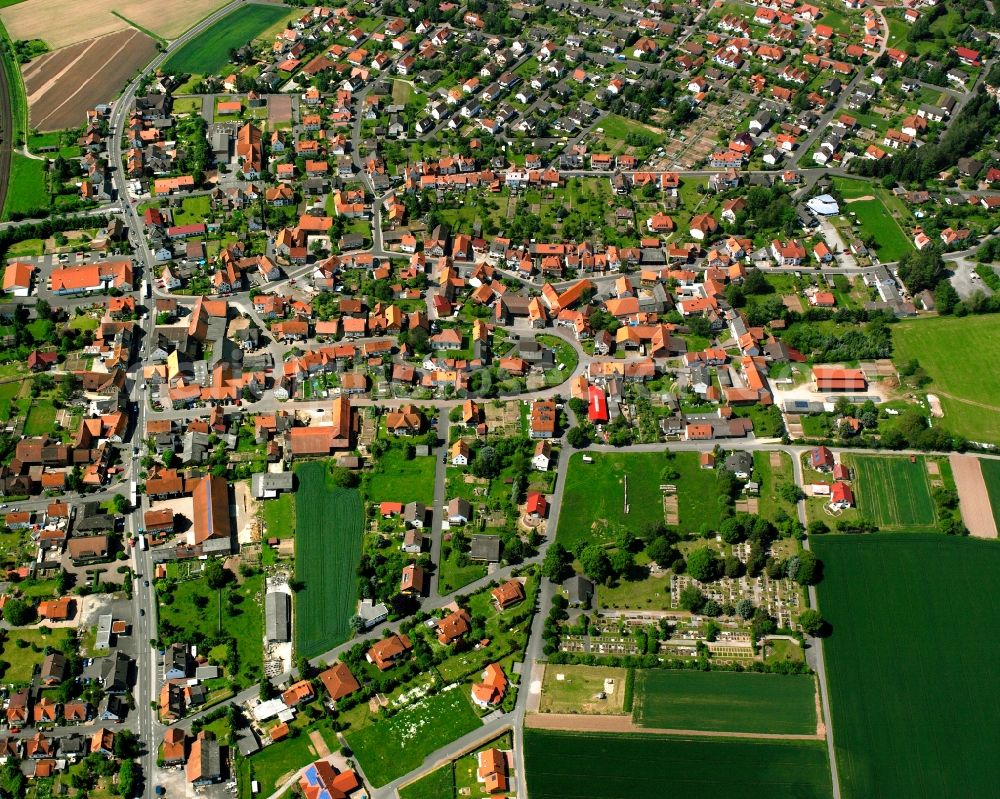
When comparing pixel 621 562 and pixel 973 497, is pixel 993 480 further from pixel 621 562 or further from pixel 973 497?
pixel 621 562

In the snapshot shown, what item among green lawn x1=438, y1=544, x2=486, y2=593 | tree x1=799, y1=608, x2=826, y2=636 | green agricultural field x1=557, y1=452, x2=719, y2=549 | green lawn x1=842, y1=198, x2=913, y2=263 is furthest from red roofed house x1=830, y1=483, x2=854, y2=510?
green lawn x1=842, y1=198, x2=913, y2=263

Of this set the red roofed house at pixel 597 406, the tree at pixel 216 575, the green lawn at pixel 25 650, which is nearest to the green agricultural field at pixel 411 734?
the tree at pixel 216 575

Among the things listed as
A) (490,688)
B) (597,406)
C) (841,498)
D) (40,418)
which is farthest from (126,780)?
(841,498)

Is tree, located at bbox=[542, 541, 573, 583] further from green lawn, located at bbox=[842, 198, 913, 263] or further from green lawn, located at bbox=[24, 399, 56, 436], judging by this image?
green lawn, located at bbox=[842, 198, 913, 263]

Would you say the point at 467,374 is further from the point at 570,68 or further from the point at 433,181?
the point at 570,68

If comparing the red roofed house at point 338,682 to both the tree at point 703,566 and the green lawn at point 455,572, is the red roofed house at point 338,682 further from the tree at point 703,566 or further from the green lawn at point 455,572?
the tree at point 703,566

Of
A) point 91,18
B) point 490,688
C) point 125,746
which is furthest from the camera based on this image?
point 91,18

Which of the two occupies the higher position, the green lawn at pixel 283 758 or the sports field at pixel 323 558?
the sports field at pixel 323 558
